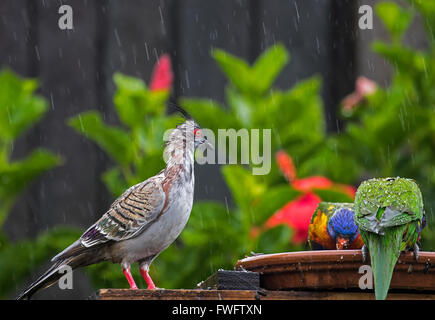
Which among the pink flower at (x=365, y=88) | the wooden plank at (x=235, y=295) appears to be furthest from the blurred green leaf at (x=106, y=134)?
the wooden plank at (x=235, y=295)

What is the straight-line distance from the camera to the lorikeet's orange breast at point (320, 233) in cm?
160

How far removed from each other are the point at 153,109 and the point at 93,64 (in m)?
0.85

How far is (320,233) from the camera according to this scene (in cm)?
162

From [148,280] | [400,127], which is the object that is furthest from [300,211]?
[148,280]

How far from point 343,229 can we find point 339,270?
273mm

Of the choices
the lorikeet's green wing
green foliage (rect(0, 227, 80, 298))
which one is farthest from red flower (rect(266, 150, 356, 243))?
the lorikeet's green wing

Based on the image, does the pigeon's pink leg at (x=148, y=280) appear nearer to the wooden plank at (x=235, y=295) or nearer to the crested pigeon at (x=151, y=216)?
the crested pigeon at (x=151, y=216)

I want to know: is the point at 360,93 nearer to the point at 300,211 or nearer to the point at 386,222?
the point at 300,211

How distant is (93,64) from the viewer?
373 cm

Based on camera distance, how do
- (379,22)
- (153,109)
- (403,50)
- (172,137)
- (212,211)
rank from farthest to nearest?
(379,22), (403,50), (153,109), (212,211), (172,137)

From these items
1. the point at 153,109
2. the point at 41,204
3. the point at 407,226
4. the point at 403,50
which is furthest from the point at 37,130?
the point at 407,226

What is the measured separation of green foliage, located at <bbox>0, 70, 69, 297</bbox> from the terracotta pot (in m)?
1.66

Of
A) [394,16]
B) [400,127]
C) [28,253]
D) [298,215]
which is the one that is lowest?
[28,253]

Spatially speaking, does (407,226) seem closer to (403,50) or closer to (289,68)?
(403,50)
